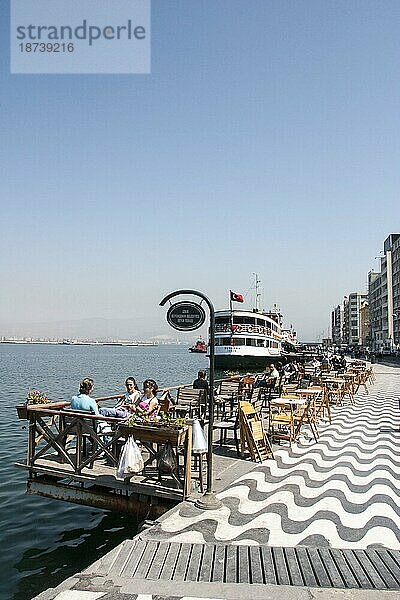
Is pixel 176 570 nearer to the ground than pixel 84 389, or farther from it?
nearer to the ground

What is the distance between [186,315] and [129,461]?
2.45 m

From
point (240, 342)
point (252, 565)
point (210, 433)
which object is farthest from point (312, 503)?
point (240, 342)

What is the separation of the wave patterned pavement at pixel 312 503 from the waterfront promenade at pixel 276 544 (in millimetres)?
15

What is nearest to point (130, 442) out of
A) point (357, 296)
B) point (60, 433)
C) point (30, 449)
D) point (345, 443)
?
point (60, 433)

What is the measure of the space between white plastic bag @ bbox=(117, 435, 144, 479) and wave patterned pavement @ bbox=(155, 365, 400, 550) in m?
0.98

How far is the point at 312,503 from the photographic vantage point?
786 cm

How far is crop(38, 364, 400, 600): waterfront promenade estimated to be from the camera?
16.1 feet

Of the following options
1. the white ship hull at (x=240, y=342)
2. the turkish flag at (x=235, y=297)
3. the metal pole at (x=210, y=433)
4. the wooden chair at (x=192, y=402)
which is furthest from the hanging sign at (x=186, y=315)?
the white ship hull at (x=240, y=342)

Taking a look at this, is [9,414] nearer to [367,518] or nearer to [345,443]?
[345,443]

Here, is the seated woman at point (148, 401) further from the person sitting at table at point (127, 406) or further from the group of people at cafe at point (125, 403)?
the person sitting at table at point (127, 406)

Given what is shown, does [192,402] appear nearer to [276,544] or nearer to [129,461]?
[129,461]

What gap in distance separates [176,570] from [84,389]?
522cm

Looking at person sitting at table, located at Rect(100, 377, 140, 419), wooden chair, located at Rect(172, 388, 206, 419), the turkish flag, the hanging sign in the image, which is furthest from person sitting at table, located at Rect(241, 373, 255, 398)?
the turkish flag

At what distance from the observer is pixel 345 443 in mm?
12398
